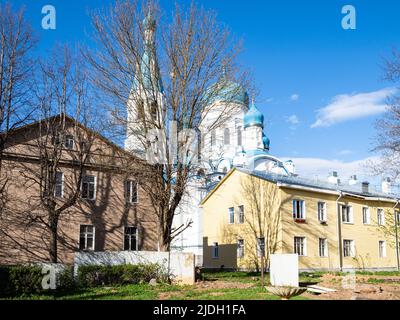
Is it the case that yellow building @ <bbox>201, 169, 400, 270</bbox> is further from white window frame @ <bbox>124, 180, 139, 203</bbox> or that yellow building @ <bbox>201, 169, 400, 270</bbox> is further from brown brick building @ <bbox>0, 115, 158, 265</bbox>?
white window frame @ <bbox>124, 180, 139, 203</bbox>

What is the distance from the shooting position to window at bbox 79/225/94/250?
933 inches

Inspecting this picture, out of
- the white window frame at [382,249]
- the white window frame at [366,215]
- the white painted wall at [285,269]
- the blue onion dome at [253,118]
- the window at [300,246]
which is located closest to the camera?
the white painted wall at [285,269]

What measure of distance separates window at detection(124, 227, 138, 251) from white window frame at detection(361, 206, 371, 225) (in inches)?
701

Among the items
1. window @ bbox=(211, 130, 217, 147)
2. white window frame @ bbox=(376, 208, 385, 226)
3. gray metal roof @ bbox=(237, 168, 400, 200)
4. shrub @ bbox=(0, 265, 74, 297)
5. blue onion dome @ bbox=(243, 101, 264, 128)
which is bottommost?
shrub @ bbox=(0, 265, 74, 297)

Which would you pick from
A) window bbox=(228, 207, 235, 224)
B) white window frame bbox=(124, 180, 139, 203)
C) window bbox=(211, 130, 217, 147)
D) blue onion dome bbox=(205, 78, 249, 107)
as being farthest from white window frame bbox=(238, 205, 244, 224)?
blue onion dome bbox=(205, 78, 249, 107)

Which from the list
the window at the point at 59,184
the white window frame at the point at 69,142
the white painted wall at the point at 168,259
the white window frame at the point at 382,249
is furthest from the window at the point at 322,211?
the window at the point at 59,184

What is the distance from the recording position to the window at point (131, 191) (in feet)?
84.4

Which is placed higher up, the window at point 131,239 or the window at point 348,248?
the window at point 131,239

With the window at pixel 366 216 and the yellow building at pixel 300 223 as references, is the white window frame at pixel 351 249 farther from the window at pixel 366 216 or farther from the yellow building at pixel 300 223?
the window at pixel 366 216
